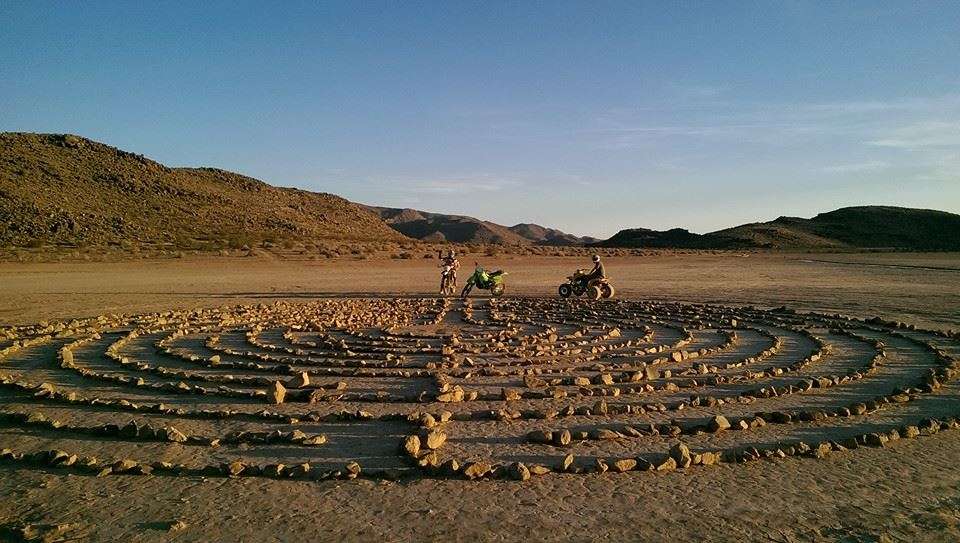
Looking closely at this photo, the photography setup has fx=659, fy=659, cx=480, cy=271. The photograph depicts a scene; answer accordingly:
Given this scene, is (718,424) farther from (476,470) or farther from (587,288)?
(587,288)

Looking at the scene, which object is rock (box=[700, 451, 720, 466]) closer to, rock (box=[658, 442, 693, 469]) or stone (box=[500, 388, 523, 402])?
rock (box=[658, 442, 693, 469])

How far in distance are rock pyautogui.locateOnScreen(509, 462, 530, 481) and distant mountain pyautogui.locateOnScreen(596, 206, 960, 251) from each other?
65.7 m

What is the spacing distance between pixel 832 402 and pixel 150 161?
6333 centimetres

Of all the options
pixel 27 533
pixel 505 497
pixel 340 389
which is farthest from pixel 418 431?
pixel 27 533

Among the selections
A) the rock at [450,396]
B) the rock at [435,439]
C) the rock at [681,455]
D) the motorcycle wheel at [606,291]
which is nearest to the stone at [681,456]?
the rock at [681,455]

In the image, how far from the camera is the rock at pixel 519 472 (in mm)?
4934

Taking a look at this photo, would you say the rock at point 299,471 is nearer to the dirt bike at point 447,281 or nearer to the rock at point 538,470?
the rock at point 538,470

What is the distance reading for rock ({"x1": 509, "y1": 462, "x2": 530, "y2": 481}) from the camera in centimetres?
493

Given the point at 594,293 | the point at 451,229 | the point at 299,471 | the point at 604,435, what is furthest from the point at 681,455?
the point at 451,229

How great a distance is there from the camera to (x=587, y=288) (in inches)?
732

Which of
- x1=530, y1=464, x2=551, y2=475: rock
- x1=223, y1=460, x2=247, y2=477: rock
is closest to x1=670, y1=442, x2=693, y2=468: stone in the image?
x1=530, y1=464, x2=551, y2=475: rock

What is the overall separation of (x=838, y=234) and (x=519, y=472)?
82696mm

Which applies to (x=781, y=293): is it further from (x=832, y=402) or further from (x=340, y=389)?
(x=340, y=389)

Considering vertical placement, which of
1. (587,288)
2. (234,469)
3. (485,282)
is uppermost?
(485,282)
